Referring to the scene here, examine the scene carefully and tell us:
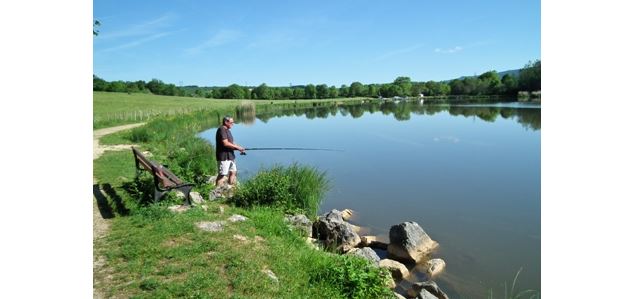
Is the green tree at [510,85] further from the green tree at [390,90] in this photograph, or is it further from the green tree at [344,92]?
the green tree at [344,92]

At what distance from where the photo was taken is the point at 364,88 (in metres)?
162

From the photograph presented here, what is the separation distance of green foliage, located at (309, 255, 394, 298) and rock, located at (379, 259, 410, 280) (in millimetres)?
1808

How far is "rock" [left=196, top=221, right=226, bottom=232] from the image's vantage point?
6.47m

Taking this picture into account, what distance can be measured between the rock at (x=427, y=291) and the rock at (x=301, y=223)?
2315 millimetres

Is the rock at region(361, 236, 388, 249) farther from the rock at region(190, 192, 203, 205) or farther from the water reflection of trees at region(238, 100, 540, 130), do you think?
the water reflection of trees at region(238, 100, 540, 130)

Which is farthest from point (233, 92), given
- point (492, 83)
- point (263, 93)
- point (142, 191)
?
point (142, 191)

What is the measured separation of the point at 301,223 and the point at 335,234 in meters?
0.87

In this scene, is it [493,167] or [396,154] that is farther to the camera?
[396,154]
